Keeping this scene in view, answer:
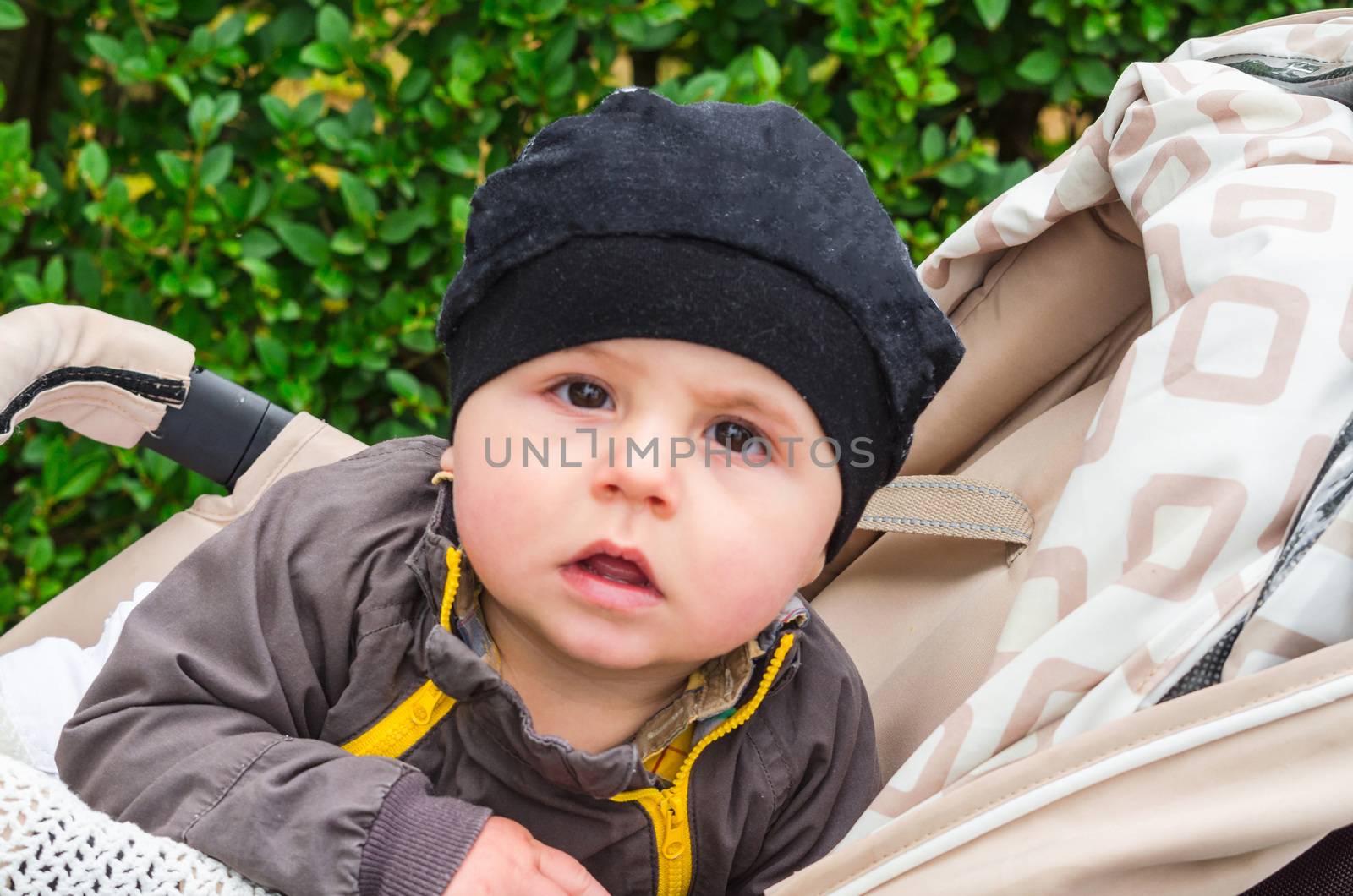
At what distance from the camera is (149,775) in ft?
3.10

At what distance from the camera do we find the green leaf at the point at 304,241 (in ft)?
6.17

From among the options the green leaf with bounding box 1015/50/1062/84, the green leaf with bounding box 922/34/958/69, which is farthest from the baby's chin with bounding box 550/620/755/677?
the green leaf with bounding box 1015/50/1062/84

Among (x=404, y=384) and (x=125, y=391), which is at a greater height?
(x=125, y=391)

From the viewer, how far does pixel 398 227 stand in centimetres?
190

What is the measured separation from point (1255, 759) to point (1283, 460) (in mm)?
218

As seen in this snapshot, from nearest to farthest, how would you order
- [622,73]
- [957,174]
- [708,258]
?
[708,258], [957,174], [622,73]

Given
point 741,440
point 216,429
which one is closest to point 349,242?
point 216,429

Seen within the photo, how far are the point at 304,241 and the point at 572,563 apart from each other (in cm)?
116

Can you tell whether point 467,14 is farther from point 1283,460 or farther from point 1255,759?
point 1255,759

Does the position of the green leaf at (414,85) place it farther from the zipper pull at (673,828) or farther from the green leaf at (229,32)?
the zipper pull at (673,828)

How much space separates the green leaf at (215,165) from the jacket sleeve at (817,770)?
3.69 feet

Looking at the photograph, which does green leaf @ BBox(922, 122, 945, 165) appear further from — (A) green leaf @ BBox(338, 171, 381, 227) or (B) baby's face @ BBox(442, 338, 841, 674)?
(B) baby's face @ BBox(442, 338, 841, 674)

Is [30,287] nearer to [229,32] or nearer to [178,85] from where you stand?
[178,85]

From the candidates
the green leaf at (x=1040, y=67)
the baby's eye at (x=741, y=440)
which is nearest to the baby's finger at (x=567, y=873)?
the baby's eye at (x=741, y=440)
